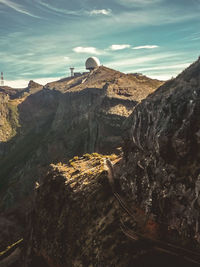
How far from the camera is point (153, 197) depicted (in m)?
15.8

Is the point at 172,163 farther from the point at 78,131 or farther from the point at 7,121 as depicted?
the point at 7,121

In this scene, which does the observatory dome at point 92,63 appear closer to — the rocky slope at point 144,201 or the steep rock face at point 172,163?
the rocky slope at point 144,201

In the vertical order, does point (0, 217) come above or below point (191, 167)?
below

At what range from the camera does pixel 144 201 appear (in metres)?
16.6

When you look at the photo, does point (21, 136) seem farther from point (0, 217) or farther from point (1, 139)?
point (0, 217)

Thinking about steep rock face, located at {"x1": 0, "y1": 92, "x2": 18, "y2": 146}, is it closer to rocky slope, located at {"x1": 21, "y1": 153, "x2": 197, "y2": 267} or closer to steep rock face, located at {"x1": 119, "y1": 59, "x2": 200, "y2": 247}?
rocky slope, located at {"x1": 21, "y1": 153, "x2": 197, "y2": 267}

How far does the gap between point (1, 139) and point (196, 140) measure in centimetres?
14198

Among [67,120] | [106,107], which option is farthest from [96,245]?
[67,120]

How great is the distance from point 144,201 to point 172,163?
3946mm

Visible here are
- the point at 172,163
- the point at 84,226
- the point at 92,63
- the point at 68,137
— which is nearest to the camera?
the point at 172,163

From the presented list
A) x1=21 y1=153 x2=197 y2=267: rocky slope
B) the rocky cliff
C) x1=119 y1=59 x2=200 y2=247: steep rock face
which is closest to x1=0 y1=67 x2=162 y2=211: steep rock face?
the rocky cliff

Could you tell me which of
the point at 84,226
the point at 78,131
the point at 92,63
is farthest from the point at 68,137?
the point at 84,226

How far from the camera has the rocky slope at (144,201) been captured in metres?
13.9

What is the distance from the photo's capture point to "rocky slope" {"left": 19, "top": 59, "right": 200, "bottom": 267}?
13.9 metres
